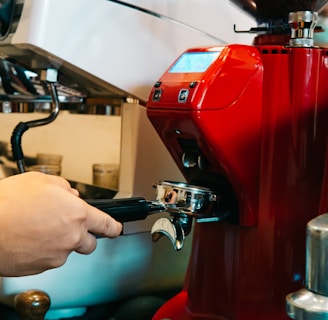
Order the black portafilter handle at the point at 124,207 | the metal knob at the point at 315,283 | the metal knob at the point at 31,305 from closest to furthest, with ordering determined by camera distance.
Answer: the metal knob at the point at 315,283 → the black portafilter handle at the point at 124,207 → the metal knob at the point at 31,305

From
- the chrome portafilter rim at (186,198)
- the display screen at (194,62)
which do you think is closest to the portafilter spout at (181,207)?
the chrome portafilter rim at (186,198)

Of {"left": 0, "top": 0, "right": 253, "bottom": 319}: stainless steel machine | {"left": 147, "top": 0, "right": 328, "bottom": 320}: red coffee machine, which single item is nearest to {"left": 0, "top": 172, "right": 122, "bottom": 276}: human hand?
{"left": 147, "top": 0, "right": 328, "bottom": 320}: red coffee machine

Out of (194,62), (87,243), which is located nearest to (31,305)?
(87,243)

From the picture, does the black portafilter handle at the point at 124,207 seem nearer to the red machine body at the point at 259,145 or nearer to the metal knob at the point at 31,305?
the red machine body at the point at 259,145

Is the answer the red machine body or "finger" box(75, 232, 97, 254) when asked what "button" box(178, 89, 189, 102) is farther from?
"finger" box(75, 232, 97, 254)

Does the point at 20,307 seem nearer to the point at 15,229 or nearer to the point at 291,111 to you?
the point at 15,229

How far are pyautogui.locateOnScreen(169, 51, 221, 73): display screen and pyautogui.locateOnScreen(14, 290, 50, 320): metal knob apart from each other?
Result: 0.29 m

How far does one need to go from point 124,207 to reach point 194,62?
15cm

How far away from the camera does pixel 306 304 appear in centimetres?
40

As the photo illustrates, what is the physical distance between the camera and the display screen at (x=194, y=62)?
0.54 m

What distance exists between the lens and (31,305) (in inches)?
25.7

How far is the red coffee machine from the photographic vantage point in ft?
1.77

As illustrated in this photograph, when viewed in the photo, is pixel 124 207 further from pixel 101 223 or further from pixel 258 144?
pixel 258 144

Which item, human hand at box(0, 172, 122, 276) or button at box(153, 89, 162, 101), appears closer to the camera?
human hand at box(0, 172, 122, 276)
